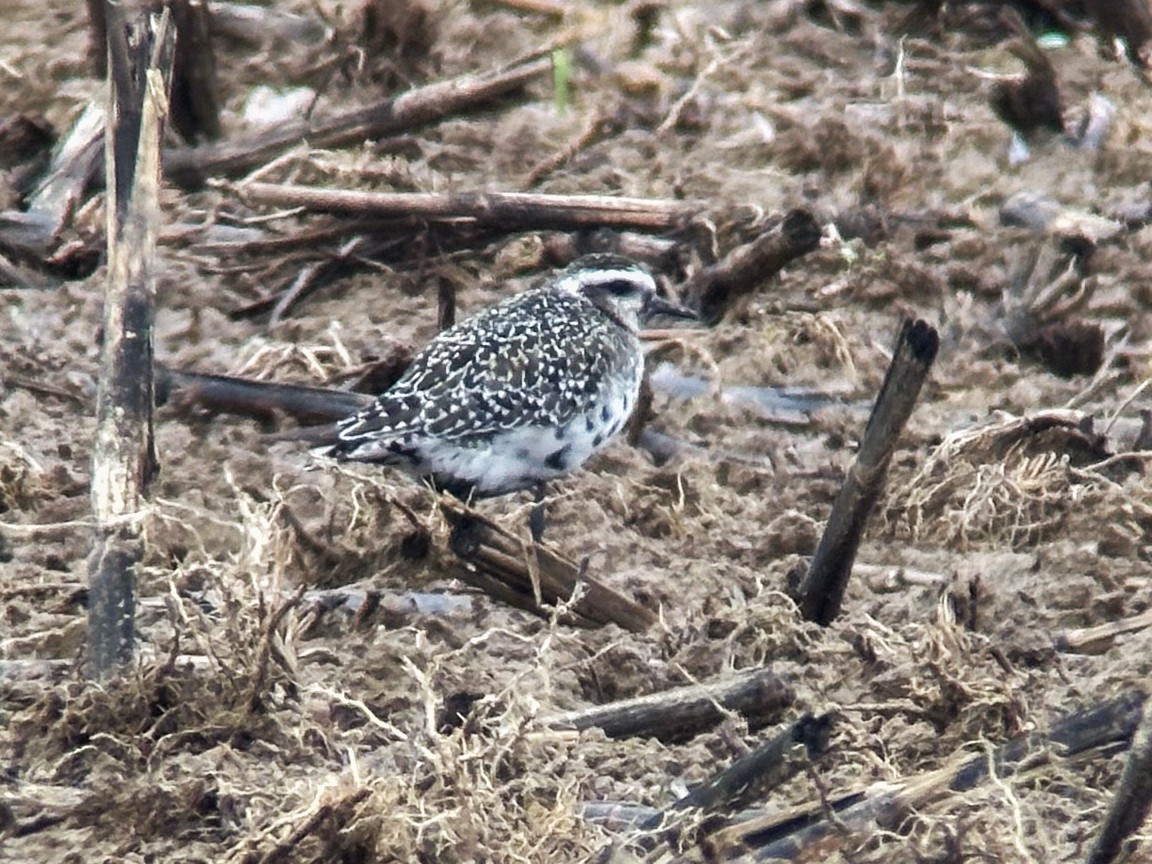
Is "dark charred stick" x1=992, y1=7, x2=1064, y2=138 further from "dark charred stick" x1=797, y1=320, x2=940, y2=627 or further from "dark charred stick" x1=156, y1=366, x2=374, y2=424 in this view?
"dark charred stick" x1=797, y1=320, x2=940, y2=627

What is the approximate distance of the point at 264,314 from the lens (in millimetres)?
8344

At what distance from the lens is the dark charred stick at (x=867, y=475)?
523cm

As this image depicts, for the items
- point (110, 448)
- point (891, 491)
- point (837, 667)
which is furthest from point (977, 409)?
point (110, 448)

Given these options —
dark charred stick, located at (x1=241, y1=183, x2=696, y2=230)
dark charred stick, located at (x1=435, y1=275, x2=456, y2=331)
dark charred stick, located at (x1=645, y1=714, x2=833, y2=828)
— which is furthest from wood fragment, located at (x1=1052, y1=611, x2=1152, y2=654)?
dark charred stick, located at (x1=241, y1=183, x2=696, y2=230)

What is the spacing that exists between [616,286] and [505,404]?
89 cm

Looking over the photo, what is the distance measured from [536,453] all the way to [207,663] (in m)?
1.87

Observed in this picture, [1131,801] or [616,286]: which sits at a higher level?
[1131,801]

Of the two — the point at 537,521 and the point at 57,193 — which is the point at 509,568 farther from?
the point at 57,193

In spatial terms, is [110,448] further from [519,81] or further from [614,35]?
[614,35]

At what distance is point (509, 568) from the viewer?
573 centimetres

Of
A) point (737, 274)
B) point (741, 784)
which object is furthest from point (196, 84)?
point (741, 784)

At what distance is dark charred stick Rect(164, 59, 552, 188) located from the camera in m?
9.02

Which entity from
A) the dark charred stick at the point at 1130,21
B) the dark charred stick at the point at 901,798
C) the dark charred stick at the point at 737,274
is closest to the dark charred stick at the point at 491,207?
the dark charred stick at the point at 737,274

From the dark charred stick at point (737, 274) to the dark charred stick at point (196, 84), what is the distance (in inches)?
85.3
